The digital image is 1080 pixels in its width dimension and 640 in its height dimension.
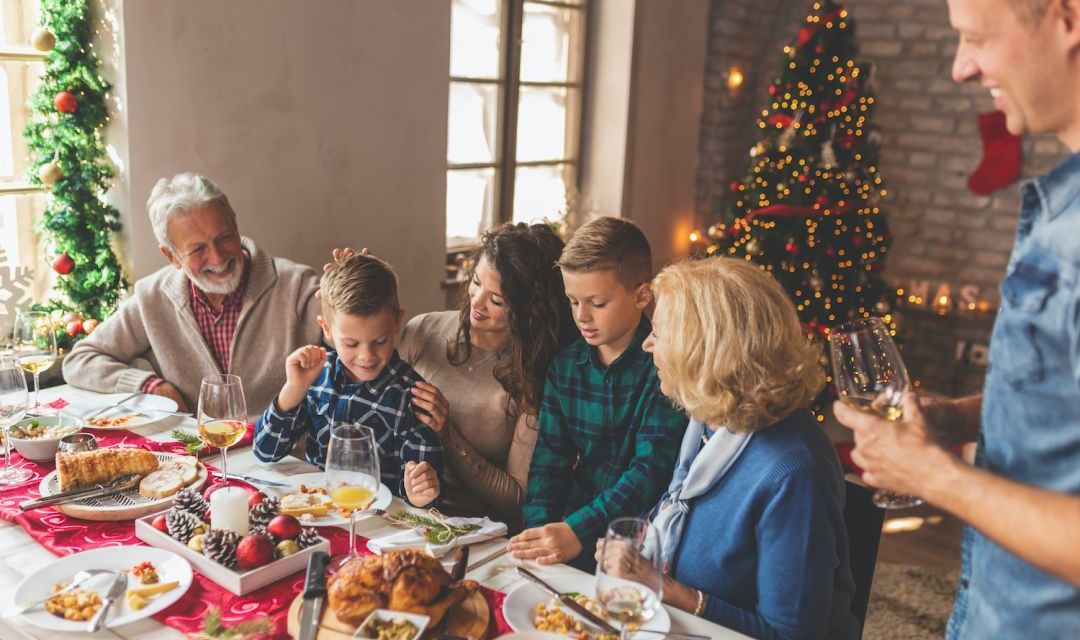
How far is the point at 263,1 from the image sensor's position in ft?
10.2

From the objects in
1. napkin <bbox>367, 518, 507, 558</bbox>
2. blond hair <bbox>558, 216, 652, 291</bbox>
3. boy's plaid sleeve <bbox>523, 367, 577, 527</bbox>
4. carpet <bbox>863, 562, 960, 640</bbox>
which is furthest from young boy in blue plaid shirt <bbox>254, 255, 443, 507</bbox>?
carpet <bbox>863, 562, 960, 640</bbox>

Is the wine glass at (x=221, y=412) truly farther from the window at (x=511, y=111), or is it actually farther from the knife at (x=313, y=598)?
the window at (x=511, y=111)

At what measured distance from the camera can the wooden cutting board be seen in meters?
1.28

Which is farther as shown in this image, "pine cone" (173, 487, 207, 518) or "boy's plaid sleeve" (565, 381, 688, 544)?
"boy's plaid sleeve" (565, 381, 688, 544)

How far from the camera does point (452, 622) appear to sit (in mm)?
1356

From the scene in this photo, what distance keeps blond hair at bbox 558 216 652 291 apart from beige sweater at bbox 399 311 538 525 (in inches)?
15.9

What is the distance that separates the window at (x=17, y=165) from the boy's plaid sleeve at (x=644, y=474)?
2021 mm

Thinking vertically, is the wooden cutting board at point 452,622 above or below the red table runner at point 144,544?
above

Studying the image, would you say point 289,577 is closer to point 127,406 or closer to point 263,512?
point 263,512

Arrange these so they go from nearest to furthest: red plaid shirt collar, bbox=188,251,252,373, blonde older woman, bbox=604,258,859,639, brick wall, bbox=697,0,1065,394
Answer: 1. blonde older woman, bbox=604,258,859,639
2. red plaid shirt collar, bbox=188,251,252,373
3. brick wall, bbox=697,0,1065,394

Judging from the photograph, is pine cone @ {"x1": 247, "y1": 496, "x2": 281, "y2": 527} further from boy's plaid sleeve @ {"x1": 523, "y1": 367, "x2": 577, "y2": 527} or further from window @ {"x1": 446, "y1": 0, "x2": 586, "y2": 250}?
window @ {"x1": 446, "y1": 0, "x2": 586, "y2": 250}

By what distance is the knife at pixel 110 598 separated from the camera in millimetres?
1312

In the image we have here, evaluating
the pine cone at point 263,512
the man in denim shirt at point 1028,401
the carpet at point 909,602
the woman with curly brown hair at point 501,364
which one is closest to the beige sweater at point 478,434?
the woman with curly brown hair at point 501,364

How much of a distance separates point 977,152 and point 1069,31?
444cm
